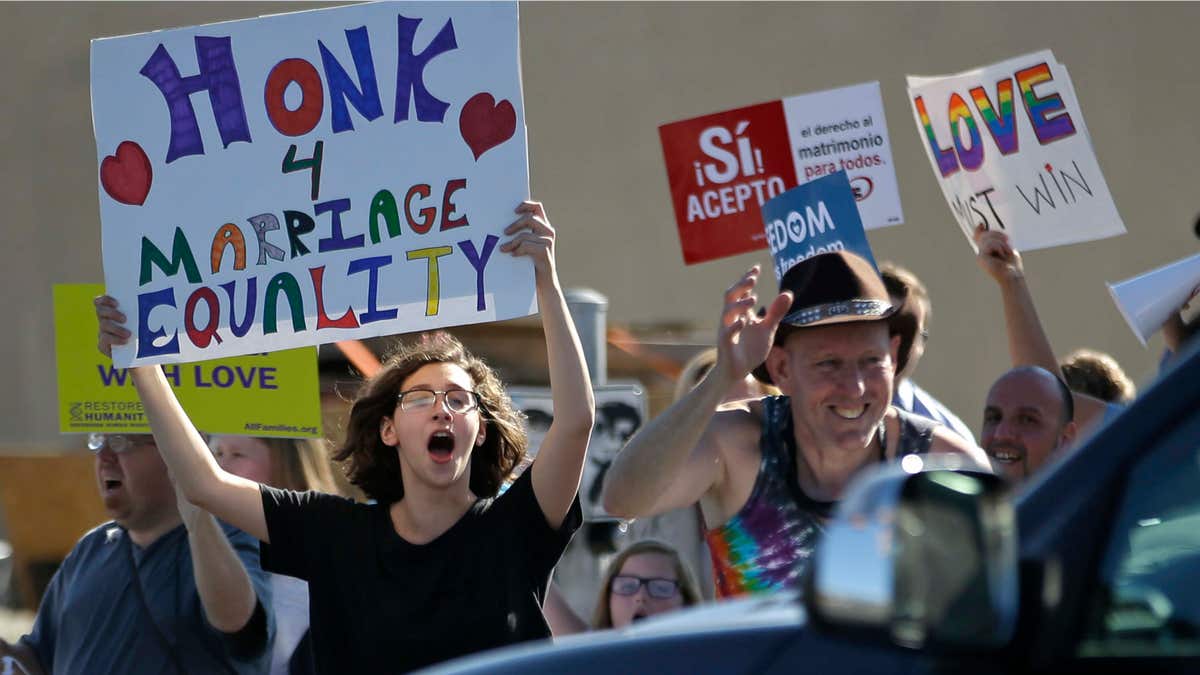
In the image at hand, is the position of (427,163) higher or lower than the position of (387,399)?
higher

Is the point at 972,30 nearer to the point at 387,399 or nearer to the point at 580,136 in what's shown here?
the point at 580,136

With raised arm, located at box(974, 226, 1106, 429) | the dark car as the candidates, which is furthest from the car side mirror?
Result: raised arm, located at box(974, 226, 1106, 429)

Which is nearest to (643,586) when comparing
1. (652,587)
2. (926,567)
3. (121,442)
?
(652,587)

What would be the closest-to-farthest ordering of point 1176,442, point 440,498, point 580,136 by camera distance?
point 1176,442, point 440,498, point 580,136

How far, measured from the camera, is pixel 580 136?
13047 mm

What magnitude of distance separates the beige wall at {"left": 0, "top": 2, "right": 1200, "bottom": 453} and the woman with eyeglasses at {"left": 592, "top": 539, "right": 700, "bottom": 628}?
25.0 feet

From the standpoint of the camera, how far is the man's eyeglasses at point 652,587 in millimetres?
5301

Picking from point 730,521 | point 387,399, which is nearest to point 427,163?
point 387,399

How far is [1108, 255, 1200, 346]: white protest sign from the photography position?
4.95m

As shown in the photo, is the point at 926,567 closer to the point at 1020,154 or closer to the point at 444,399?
the point at 444,399

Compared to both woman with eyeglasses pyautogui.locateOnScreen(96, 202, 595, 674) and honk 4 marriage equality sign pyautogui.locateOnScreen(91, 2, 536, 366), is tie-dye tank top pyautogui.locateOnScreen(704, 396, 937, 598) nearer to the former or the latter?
woman with eyeglasses pyautogui.locateOnScreen(96, 202, 595, 674)

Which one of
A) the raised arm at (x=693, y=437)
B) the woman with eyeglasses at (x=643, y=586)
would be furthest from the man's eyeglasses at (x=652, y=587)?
the raised arm at (x=693, y=437)

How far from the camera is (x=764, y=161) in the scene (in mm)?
6566

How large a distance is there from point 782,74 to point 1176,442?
11.3 metres
